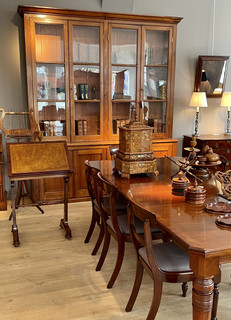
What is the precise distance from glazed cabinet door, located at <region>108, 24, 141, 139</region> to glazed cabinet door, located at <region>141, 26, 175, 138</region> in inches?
4.6

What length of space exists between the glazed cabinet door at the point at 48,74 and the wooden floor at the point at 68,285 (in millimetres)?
1579

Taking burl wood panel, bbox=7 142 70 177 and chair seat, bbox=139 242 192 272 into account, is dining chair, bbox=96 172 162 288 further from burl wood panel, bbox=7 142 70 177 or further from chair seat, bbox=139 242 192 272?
burl wood panel, bbox=7 142 70 177

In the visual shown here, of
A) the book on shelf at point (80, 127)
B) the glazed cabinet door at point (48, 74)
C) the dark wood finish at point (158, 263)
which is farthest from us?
the book on shelf at point (80, 127)

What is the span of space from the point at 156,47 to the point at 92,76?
3.40 ft

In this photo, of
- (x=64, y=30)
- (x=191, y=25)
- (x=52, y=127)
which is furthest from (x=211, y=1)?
(x=52, y=127)

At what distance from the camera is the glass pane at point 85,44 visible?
179 inches

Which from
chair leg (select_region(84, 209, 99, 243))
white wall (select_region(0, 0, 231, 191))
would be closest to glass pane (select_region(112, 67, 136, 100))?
white wall (select_region(0, 0, 231, 191))

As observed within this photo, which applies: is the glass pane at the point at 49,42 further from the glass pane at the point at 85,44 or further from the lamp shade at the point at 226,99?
the lamp shade at the point at 226,99

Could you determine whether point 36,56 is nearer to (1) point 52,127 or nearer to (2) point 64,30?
(2) point 64,30

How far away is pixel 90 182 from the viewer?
3336 millimetres

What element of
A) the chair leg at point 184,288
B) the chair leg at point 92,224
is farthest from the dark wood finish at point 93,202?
the chair leg at point 184,288

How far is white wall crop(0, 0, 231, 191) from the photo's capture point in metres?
4.61

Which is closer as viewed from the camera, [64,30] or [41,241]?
[41,241]

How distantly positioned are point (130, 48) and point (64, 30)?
3.12 ft
